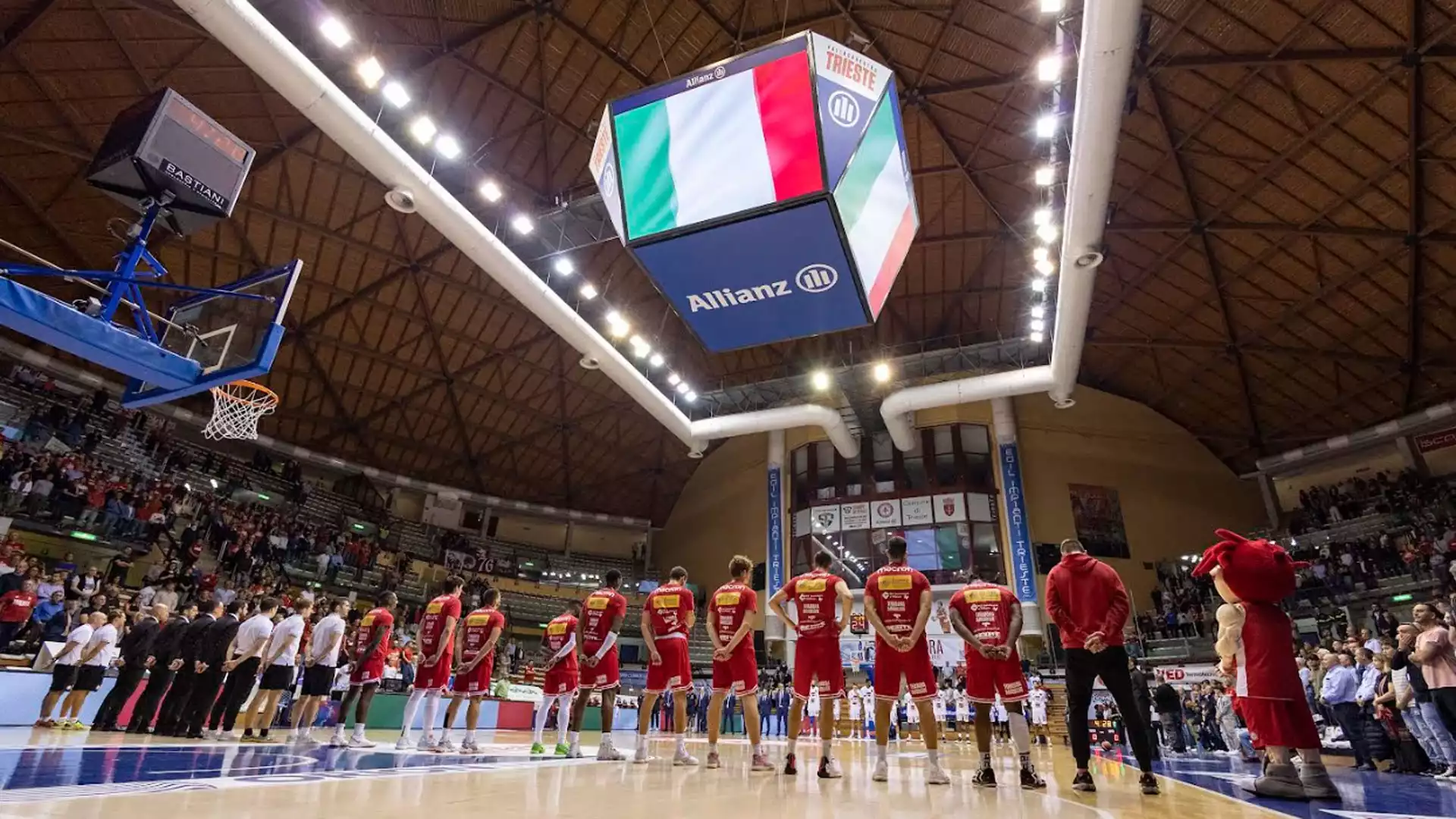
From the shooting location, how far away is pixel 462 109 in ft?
55.3

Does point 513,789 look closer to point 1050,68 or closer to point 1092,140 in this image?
point 1092,140

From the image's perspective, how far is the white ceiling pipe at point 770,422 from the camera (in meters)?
23.2

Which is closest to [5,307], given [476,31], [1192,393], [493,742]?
[493,742]

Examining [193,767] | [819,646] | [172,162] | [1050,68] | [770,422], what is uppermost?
[1050,68]

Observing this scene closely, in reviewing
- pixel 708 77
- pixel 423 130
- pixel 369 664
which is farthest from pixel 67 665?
pixel 708 77

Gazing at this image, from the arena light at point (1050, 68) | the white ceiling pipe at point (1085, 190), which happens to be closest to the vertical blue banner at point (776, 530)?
the white ceiling pipe at point (1085, 190)

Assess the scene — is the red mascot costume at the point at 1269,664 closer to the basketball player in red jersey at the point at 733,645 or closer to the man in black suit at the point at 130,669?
the basketball player in red jersey at the point at 733,645

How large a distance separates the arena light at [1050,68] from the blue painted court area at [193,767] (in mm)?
13247

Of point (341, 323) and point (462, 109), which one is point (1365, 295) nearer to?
point (462, 109)

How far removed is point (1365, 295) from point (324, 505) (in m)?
34.8

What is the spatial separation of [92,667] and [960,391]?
1965cm

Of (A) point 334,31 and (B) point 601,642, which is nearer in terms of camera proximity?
(B) point 601,642

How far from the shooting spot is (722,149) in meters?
5.50

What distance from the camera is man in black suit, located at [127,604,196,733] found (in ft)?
28.7
